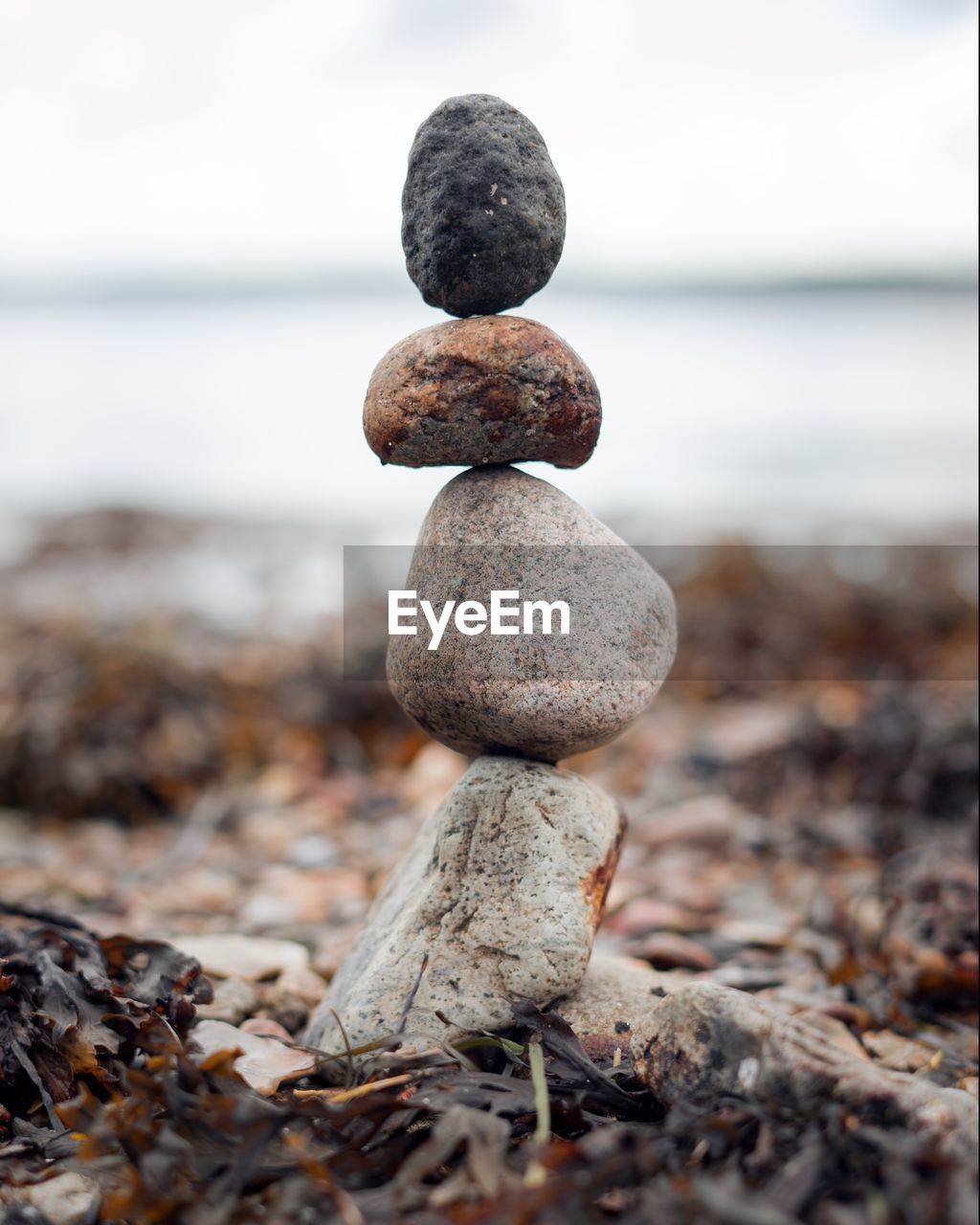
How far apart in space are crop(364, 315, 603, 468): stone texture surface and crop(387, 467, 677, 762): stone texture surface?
0.16 metres

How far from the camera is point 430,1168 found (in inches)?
80.0

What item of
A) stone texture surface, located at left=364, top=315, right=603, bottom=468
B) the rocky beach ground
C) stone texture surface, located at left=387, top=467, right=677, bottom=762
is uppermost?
stone texture surface, located at left=364, top=315, right=603, bottom=468

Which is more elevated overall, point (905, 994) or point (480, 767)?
point (480, 767)

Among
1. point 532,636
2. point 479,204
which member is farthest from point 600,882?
point 479,204

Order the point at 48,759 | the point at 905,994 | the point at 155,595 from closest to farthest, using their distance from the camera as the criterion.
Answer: the point at 905,994
the point at 48,759
the point at 155,595

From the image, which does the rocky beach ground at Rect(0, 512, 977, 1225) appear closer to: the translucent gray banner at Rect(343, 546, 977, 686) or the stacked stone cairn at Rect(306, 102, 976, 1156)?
the translucent gray banner at Rect(343, 546, 977, 686)

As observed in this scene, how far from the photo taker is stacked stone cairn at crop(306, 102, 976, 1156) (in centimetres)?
286

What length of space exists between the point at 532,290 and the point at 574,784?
A: 142cm

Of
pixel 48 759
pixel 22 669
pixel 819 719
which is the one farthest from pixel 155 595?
pixel 819 719

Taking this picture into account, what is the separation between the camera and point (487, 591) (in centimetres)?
292

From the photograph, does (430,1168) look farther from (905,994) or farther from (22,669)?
(22,669)

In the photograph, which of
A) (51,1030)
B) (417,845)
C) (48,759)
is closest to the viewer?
(51,1030)

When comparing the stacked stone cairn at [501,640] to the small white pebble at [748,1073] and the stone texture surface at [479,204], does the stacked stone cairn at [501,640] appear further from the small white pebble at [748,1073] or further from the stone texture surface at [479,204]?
the small white pebble at [748,1073]

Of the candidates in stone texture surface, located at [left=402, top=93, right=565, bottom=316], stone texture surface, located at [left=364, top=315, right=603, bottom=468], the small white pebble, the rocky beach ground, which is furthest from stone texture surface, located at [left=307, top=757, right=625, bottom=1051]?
stone texture surface, located at [left=402, top=93, right=565, bottom=316]
